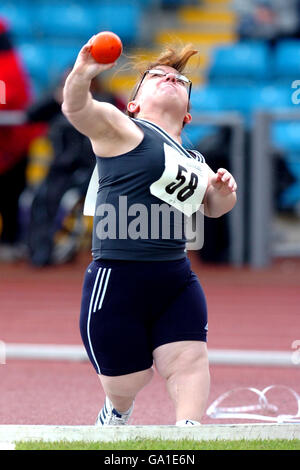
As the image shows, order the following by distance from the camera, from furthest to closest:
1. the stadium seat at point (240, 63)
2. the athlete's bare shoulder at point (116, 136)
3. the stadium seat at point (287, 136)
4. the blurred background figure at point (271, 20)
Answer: the blurred background figure at point (271, 20)
the stadium seat at point (240, 63)
the stadium seat at point (287, 136)
the athlete's bare shoulder at point (116, 136)

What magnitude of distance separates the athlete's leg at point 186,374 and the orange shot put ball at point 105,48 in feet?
3.45

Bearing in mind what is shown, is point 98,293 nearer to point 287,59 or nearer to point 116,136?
point 116,136

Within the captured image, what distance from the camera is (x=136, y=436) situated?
3.69 m

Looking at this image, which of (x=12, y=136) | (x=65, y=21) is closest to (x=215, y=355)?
(x=12, y=136)

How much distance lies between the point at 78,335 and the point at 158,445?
3748 mm

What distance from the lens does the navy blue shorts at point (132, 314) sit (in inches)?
152

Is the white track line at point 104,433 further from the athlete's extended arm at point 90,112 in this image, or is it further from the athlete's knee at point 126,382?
the athlete's extended arm at point 90,112

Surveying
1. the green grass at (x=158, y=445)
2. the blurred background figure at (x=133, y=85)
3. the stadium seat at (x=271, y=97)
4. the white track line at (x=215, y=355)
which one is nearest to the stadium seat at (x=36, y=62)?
the blurred background figure at (x=133, y=85)

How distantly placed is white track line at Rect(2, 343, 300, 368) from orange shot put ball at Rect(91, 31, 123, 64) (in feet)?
10.0

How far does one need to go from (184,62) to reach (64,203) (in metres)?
6.28

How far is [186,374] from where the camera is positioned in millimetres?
3871

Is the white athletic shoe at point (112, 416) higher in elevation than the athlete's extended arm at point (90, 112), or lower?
lower

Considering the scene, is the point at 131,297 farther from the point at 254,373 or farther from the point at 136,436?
the point at 254,373

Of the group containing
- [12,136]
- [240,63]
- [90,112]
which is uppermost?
[240,63]
